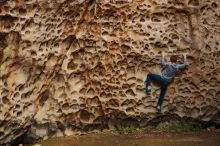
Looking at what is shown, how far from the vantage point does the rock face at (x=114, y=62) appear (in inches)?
261

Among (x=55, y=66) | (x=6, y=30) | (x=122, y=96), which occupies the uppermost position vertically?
(x=6, y=30)

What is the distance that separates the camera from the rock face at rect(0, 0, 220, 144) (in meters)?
6.63

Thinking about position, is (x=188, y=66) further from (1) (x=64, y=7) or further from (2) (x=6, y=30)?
(2) (x=6, y=30)

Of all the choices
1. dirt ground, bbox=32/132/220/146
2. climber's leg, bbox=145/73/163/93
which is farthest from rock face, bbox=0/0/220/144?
dirt ground, bbox=32/132/220/146

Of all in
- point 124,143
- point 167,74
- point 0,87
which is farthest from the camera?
point 167,74

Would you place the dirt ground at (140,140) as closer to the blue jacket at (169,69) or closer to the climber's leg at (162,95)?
the climber's leg at (162,95)

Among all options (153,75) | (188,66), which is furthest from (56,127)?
(188,66)

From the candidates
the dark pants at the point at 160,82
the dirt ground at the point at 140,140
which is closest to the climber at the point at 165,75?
the dark pants at the point at 160,82

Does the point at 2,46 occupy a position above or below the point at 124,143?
above

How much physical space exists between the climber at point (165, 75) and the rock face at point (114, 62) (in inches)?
3.4

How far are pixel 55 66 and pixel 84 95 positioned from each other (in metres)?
0.64

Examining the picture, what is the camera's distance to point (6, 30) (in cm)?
608

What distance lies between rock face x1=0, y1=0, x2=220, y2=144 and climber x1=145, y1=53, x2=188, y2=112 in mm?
87

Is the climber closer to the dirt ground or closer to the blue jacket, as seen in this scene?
the blue jacket
